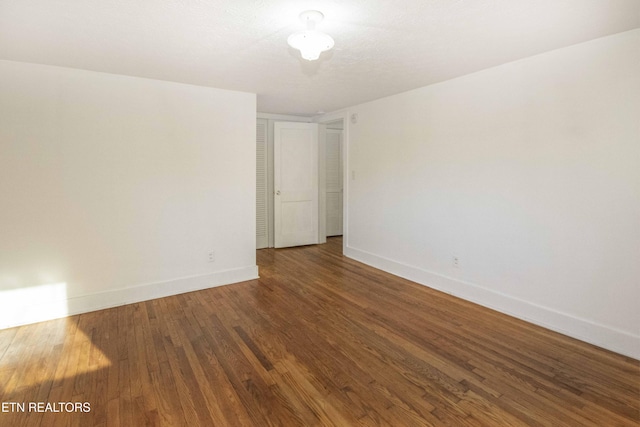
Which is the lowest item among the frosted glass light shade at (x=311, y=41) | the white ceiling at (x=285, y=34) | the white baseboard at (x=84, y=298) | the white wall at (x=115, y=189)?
the white baseboard at (x=84, y=298)

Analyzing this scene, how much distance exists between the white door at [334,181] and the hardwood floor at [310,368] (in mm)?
3466

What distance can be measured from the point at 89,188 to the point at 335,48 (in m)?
2.67

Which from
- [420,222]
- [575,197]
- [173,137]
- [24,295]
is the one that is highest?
[173,137]

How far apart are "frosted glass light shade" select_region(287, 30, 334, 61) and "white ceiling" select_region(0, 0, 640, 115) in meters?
0.13

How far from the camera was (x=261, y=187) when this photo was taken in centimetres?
560

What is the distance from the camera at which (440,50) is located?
2590 millimetres

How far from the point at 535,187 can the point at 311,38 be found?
231 cm

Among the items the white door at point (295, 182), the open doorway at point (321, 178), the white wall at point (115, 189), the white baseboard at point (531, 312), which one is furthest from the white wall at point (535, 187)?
the white wall at point (115, 189)

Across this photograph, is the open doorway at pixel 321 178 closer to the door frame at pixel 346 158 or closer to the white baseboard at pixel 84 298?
the door frame at pixel 346 158

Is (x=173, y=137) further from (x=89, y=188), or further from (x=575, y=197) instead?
→ (x=575, y=197)

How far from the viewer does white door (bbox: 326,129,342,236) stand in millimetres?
6422

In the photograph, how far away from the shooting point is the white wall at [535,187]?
237 cm

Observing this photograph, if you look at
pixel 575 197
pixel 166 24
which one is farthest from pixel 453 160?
pixel 166 24

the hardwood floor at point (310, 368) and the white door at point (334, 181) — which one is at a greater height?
the white door at point (334, 181)
